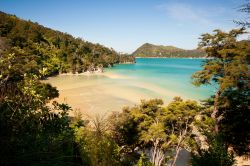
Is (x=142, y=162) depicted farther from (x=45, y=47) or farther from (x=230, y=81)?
(x=45, y=47)

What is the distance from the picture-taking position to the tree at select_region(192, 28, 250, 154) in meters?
16.6

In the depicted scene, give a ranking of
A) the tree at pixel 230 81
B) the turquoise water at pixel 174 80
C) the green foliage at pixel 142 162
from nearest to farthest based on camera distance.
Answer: the green foliage at pixel 142 162 < the tree at pixel 230 81 < the turquoise water at pixel 174 80

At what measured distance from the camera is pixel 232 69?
1667 centimetres

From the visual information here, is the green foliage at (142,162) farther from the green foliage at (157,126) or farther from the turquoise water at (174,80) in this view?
the turquoise water at (174,80)

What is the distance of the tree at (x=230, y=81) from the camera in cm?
1662

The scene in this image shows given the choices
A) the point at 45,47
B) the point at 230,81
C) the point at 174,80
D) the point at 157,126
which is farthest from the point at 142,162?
the point at 45,47

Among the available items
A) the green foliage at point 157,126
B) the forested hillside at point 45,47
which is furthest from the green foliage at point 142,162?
the forested hillside at point 45,47

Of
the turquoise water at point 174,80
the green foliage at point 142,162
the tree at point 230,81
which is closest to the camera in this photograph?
the green foliage at point 142,162

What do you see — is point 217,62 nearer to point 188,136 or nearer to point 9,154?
point 188,136

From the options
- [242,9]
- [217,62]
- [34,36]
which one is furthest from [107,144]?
[34,36]

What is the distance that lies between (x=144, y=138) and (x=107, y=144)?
10358 mm

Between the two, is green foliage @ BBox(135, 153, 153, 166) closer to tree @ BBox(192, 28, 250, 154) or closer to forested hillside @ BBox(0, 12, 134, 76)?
tree @ BBox(192, 28, 250, 154)

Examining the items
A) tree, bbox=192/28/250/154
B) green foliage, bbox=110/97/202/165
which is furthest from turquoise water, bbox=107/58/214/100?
green foliage, bbox=110/97/202/165

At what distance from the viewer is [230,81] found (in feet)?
55.5
